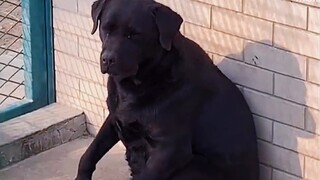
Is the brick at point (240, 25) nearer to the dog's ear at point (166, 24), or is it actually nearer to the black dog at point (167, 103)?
the black dog at point (167, 103)

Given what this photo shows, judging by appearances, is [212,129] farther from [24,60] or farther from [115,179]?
[24,60]

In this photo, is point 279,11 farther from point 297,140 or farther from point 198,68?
point 297,140

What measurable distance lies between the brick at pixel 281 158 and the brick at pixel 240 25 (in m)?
0.51

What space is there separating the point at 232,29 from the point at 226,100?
13.8 inches

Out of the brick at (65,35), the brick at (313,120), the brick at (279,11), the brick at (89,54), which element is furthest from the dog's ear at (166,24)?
the brick at (65,35)

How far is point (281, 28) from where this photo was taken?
13.7 feet

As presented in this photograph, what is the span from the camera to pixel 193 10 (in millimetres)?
4547

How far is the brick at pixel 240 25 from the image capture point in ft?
14.0

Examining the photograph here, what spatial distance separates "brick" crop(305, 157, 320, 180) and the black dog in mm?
232

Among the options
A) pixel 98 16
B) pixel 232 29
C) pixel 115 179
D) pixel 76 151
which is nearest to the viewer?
pixel 98 16

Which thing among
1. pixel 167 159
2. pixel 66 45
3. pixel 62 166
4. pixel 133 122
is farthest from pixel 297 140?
pixel 66 45

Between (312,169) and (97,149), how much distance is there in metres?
0.99

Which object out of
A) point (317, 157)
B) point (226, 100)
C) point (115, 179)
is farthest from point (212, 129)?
point (115, 179)

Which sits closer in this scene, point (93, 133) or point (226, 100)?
point (226, 100)
